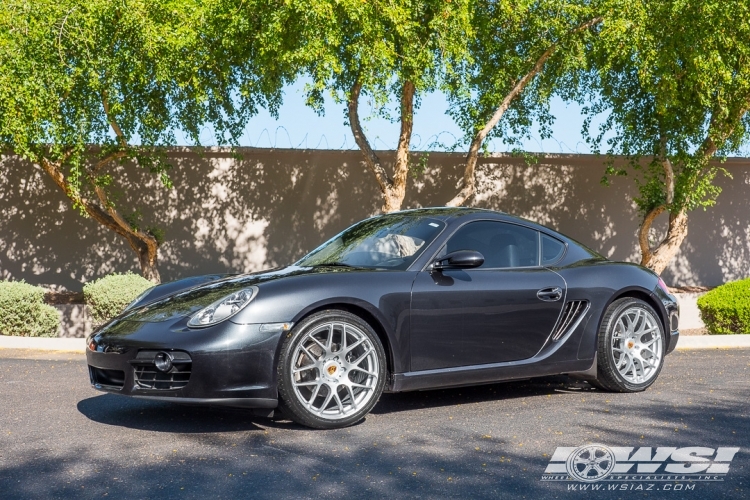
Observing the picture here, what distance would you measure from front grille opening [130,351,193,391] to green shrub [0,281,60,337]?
6.96 meters

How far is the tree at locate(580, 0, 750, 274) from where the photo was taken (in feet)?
42.1

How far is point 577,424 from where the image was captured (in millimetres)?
5883

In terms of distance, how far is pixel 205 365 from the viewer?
17.6 feet

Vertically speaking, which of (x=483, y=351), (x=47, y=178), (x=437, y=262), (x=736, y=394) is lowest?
(x=736, y=394)

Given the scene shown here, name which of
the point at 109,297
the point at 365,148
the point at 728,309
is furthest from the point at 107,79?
the point at 728,309

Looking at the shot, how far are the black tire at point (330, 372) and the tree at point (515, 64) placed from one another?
7521mm

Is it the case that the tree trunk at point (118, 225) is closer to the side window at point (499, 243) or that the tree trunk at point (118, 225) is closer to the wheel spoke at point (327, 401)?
the side window at point (499, 243)

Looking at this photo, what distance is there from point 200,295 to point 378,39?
679 cm

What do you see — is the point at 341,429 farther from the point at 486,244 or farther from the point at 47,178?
the point at 47,178

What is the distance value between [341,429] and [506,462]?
1.21 meters

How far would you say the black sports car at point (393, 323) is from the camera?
547cm

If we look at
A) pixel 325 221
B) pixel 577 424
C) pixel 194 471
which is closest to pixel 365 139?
pixel 325 221

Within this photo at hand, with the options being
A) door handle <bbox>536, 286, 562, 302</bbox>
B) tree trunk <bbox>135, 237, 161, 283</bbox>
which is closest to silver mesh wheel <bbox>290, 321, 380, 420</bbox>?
door handle <bbox>536, 286, 562, 302</bbox>

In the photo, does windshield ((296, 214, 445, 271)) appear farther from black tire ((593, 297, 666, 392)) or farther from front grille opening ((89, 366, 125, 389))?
→ front grille opening ((89, 366, 125, 389))
